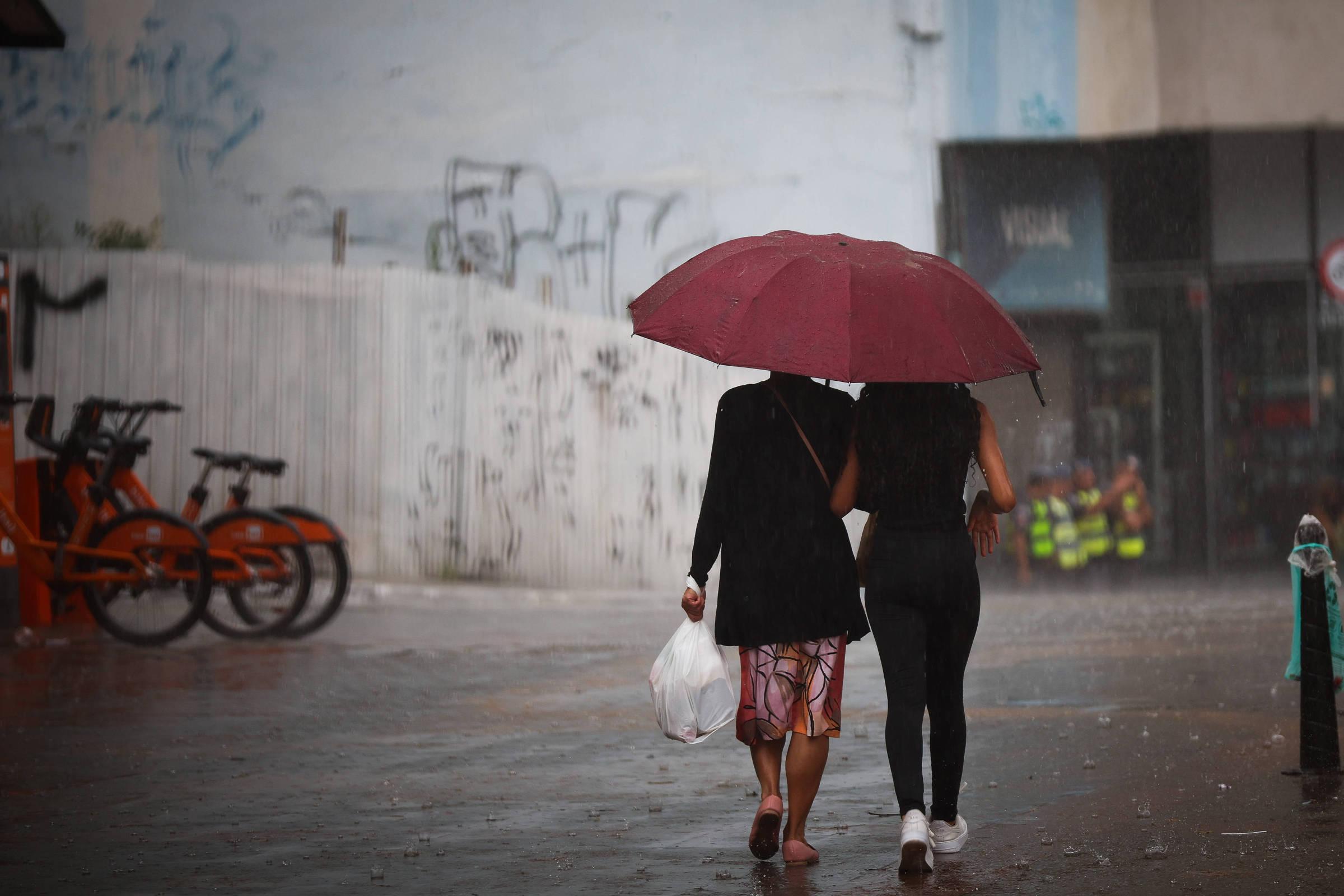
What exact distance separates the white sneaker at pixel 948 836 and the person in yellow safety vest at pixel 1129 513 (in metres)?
12.6

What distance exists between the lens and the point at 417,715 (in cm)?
805

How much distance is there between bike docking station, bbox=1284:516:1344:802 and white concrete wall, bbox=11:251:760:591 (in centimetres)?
986

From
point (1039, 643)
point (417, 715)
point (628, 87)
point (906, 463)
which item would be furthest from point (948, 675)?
point (628, 87)

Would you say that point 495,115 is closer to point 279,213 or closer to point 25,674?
point 279,213

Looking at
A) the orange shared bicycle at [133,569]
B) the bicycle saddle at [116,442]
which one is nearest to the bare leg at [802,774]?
the orange shared bicycle at [133,569]

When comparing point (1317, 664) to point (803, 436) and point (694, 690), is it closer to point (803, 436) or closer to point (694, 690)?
point (803, 436)

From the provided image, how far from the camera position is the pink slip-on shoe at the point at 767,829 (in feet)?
15.6

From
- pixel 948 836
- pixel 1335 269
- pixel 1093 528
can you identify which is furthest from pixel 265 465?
pixel 1335 269

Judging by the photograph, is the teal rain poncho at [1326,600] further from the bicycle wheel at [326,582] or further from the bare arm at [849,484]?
the bicycle wheel at [326,582]

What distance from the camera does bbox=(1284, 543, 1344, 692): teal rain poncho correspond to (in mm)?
6039

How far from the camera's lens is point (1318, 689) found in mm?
6016

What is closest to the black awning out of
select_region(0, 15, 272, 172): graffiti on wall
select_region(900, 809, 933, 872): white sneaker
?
select_region(0, 15, 272, 172): graffiti on wall

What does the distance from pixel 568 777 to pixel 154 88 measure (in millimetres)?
12461

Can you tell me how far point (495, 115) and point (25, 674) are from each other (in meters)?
8.87
